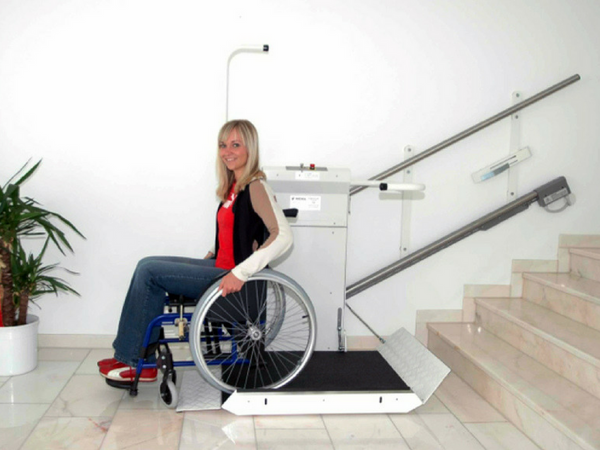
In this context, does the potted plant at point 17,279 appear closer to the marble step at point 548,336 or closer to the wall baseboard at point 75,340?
the wall baseboard at point 75,340

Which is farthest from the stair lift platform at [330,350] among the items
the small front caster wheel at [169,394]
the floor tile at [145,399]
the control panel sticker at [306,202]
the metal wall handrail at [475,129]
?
the metal wall handrail at [475,129]

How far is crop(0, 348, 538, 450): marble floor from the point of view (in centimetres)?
217

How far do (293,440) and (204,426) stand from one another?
342mm

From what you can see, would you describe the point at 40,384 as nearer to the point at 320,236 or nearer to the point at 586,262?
the point at 320,236

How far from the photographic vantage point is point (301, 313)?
2891 millimetres

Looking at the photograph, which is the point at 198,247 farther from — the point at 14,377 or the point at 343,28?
the point at 343,28

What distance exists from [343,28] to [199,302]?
1625mm

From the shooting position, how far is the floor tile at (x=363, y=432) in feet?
7.23

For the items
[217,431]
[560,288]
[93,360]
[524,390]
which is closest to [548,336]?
[524,390]

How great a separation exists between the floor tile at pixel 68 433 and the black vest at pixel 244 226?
0.78 metres

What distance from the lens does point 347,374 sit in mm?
2574

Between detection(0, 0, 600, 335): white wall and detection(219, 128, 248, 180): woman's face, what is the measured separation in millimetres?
623

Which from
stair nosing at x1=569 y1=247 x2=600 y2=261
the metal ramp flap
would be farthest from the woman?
stair nosing at x1=569 y1=247 x2=600 y2=261

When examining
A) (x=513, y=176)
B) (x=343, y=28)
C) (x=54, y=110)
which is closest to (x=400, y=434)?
(x=513, y=176)
